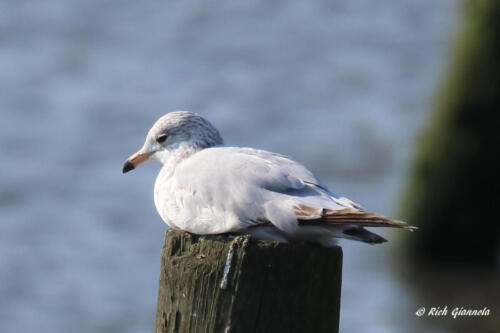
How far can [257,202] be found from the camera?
3.74m

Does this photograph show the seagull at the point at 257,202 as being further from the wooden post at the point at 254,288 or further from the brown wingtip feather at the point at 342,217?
the wooden post at the point at 254,288

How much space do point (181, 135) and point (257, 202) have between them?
1.04 meters

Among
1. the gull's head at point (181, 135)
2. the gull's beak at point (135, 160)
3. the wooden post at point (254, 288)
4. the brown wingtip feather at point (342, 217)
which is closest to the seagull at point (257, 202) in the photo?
the brown wingtip feather at point (342, 217)

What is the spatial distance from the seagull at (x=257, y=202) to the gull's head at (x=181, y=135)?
247 millimetres

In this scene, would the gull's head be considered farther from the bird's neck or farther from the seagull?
the seagull

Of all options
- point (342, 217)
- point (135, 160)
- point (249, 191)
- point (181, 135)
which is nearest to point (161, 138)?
point (181, 135)

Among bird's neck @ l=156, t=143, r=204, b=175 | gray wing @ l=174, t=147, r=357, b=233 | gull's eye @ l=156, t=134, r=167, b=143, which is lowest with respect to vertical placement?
gray wing @ l=174, t=147, r=357, b=233

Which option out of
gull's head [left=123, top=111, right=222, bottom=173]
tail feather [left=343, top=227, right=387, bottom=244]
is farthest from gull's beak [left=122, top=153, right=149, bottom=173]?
tail feather [left=343, top=227, right=387, bottom=244]

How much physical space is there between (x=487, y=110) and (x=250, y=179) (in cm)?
589

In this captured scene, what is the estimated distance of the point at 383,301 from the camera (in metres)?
9.48

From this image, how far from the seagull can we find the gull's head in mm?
247

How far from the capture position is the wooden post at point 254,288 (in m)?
3.39

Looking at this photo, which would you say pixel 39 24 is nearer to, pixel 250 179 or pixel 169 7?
pixel 169 7

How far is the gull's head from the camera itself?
465 cm
